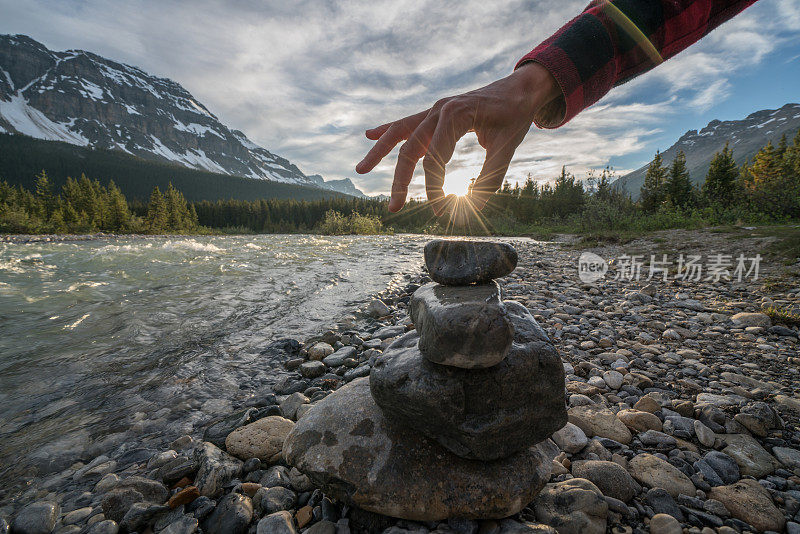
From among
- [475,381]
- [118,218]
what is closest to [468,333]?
[475,381]

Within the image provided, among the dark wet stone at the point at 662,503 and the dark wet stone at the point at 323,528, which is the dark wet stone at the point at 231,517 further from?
the dark wet stone at the point at 662,503

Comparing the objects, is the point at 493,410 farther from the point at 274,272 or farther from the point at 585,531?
the point at 274,272

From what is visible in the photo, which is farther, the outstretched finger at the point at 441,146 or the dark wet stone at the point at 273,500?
the dark wet stone at the point at 273,500

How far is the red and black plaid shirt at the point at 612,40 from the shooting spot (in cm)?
198

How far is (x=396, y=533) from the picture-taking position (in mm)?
1645

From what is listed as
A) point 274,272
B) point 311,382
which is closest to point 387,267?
point 274,272

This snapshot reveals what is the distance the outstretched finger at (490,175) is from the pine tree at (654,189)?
3909cm

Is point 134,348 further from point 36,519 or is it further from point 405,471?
point 405,471

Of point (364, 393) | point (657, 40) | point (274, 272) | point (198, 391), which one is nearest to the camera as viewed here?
point (657, 40)

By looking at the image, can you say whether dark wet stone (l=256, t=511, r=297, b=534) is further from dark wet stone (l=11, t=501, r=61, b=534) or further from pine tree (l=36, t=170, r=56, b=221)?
pine tree (l=36, t=170, r=56, b=221)

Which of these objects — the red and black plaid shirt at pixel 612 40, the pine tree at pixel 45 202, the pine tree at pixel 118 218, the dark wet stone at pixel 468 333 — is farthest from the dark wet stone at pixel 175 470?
the pine tree at pixel 45 202

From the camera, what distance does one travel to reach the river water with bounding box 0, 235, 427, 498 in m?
2.74

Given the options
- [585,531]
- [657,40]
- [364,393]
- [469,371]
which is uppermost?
[657,40]

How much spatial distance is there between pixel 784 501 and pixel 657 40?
2.94m
